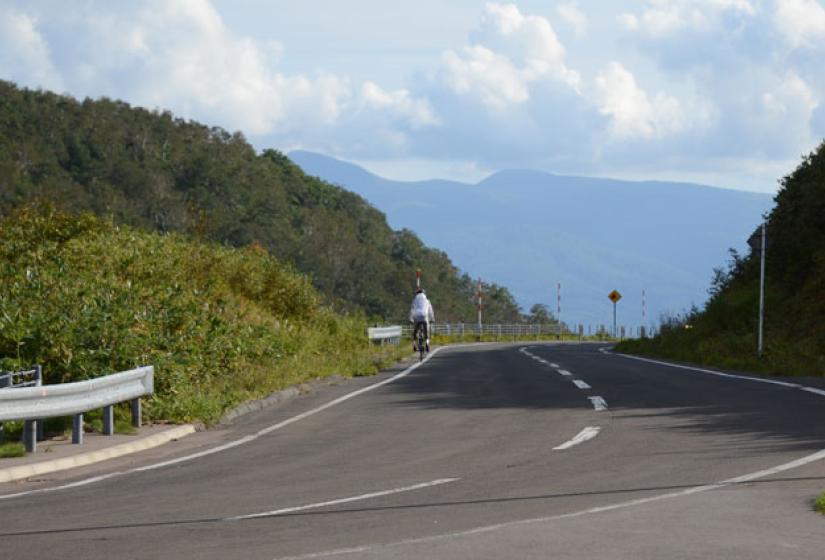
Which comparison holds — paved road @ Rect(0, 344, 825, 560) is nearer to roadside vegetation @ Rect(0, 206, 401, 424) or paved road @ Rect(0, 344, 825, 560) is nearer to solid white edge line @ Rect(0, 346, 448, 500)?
solid white edge line @ Rect(0, 346, 448, 500)

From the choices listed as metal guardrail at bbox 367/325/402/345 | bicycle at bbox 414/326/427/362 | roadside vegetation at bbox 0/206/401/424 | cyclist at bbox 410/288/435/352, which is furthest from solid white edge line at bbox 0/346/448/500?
metal guardrail at bbox 367/325/402/345

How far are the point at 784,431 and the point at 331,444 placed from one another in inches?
191

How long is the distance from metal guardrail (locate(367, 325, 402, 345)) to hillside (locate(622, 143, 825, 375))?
29.6ft

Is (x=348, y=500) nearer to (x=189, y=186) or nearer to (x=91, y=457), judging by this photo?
(x=91, y=457)

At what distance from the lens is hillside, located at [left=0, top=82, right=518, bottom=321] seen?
362ft

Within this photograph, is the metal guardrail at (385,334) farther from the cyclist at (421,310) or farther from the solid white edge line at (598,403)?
the solid white edge line at (598,403)

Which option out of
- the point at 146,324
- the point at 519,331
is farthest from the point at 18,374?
the point at 519,331

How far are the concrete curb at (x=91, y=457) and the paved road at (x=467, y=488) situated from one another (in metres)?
0.31

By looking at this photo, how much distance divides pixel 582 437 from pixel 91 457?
511 centimetres

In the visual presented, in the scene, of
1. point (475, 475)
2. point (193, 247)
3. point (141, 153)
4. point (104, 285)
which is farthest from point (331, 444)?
point (141, 153)

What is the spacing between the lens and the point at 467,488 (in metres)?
10.4

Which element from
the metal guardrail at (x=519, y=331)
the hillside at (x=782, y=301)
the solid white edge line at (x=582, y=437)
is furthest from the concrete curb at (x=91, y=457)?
the metal guardrail at (x=519, y=331)

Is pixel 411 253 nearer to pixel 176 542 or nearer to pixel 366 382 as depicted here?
pixel 366 382

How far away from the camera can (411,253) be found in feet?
483
